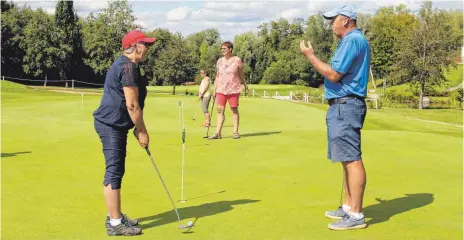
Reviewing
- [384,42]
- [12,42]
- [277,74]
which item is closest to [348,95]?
[12,42]

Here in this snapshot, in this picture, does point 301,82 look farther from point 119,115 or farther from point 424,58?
point 119,115

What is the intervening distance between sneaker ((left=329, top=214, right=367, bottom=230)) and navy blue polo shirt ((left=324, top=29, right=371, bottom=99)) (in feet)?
4.44

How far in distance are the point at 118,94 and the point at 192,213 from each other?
69.4 inches

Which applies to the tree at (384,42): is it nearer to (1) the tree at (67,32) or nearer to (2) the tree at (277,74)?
(2) the tree at (277,74)

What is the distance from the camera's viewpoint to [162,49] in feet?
292

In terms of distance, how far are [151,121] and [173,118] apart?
1.58m

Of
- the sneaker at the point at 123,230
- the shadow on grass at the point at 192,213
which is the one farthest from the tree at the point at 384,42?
the sneaker at the point at 123,230

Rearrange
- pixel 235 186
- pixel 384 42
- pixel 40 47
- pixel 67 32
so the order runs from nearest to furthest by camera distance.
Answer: pixel 235 186 → pixel 40 47 → pixel 67 32 → pixel 384 42

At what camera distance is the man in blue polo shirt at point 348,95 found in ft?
19.6

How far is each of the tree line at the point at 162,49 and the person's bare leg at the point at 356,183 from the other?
162ft

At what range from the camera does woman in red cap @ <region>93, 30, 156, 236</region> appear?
5.71 meters

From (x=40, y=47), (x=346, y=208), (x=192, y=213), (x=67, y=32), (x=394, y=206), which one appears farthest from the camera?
(x=67, y=32)

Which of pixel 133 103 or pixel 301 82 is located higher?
pixel 301 82

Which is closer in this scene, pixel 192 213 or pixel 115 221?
pixel 115 221
